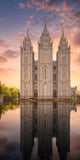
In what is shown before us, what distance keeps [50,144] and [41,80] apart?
Result: 4607cm

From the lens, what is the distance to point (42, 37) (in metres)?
54.4

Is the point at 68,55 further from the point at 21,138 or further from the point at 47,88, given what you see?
the point at 21,138

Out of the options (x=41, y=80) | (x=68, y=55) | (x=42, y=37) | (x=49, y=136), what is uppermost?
(x=42, y=37)

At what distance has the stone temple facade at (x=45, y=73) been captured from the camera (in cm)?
5138

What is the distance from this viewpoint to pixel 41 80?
51.5 meters

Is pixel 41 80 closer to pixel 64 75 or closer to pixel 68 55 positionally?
pixel 64 75

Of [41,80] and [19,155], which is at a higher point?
[41,80]

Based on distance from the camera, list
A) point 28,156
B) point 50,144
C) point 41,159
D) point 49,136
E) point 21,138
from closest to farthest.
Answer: point 41,159 → point 28,156 → point 50,144 → point 21,138 → point 49,136

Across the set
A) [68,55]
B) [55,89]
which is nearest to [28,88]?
[55,89]

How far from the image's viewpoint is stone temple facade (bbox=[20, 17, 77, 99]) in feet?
169

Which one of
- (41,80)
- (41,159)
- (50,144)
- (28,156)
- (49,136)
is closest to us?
(41,159)

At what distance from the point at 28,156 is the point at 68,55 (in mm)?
51909

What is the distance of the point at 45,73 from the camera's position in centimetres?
5188

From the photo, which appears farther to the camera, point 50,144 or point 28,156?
point 50,144
